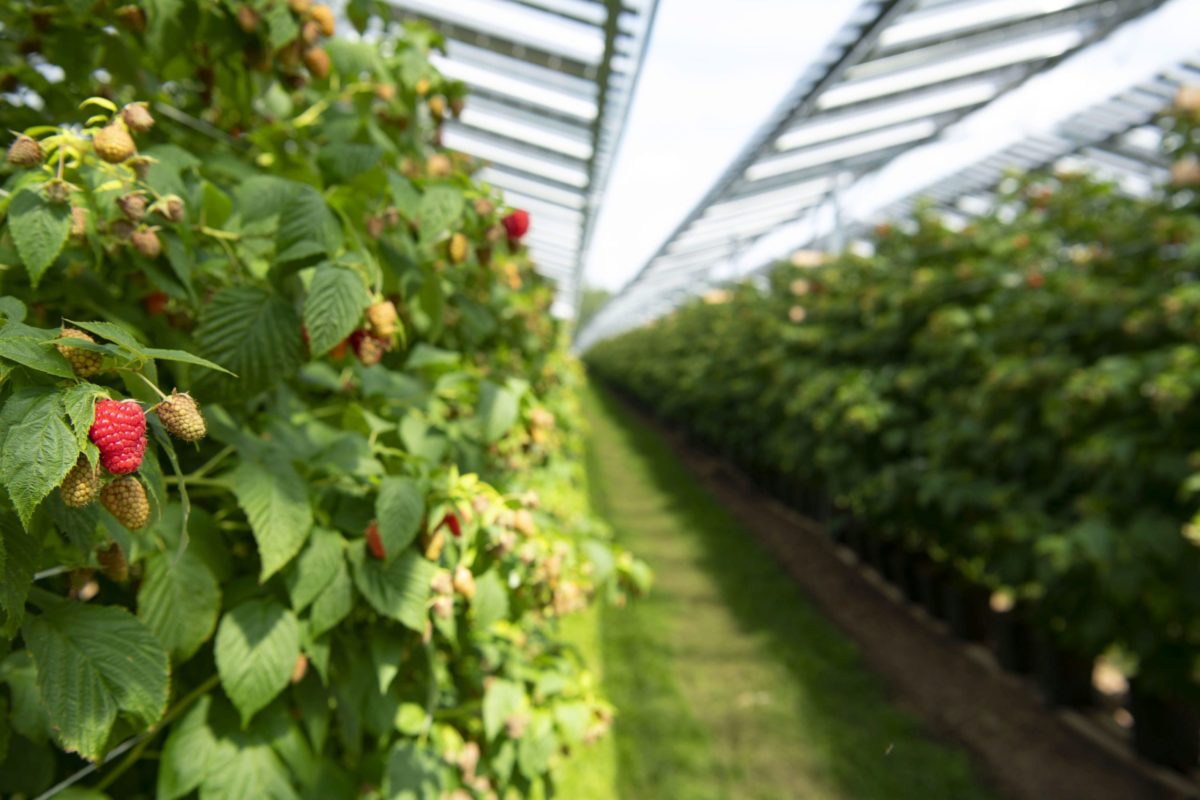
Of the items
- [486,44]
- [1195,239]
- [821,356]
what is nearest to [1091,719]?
[1195,239]

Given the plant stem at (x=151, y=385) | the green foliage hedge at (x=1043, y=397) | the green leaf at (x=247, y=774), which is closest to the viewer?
the plant stem at (x=151, y=385)

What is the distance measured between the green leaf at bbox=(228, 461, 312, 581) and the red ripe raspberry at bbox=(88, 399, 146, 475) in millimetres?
440

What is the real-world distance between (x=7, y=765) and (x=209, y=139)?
123cm

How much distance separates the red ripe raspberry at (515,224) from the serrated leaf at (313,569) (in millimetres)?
600

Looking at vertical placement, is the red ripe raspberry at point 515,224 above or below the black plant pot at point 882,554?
above

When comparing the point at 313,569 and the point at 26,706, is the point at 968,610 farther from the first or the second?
the point at 26,706

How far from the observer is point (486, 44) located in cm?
450

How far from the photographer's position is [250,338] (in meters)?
1.00

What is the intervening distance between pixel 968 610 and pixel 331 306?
4363mm

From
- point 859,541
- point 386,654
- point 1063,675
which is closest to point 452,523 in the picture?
point 386,654

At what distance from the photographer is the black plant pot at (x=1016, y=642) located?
385 cm

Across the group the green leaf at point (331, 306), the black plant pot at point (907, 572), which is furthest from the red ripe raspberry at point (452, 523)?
the black plant pot at point (907, 572)

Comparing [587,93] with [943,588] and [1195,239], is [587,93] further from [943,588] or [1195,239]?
[943,588]

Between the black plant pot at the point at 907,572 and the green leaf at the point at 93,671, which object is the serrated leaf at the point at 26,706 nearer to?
the green leaf at the point at 93,671
